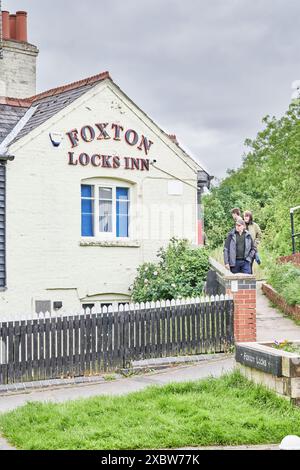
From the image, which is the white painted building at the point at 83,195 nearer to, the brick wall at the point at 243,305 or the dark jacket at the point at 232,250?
the dark jacket at the point at 232,250

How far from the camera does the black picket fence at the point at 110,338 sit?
13.4 metres

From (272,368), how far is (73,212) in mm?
9381

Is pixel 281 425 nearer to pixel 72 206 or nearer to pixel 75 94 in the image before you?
pixel 72 206

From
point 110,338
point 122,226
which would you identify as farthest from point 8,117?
point 110,338

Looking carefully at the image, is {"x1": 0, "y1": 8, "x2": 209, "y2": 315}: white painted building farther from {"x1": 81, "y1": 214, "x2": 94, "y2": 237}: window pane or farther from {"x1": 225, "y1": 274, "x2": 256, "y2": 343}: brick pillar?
{"x1": 225, "y1": 274, "x2": 256, "y2": 343}: brick pillar

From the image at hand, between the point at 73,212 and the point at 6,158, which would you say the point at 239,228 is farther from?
the point at 6,158

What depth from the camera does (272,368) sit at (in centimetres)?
1003

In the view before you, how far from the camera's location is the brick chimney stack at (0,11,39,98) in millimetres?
23078

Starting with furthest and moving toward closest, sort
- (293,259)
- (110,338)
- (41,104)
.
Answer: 1. (293,259)
2. (41,104)
3. (110,338)

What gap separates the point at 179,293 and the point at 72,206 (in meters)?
3.24

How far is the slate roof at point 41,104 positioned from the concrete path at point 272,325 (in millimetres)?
6759

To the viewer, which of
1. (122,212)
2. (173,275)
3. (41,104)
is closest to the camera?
(173,275)

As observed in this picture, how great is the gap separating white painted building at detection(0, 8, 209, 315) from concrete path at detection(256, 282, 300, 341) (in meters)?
2.56

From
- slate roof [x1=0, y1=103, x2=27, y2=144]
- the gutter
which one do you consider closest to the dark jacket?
the gutter
